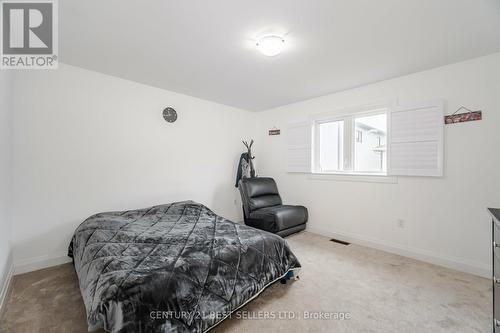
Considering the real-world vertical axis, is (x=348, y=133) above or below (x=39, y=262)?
above

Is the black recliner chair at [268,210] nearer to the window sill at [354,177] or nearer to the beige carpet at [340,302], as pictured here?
the window sill at [354,177]

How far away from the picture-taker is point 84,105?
2.72 m

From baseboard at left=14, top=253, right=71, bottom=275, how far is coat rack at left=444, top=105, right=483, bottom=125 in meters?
5.00

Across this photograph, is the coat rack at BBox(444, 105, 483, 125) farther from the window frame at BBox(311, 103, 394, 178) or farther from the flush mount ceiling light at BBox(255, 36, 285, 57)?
the flush mount ceiling light at BBox(255, 36, 285, 57)

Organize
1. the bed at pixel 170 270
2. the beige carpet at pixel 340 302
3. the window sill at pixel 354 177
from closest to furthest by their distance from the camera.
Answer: the bed at pixel 170 270 < the beige carpet at pixel 340 302 < the window sill at pixel 354 177

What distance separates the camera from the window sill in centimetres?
302

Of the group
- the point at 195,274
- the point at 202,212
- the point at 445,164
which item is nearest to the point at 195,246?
the point at 195,274

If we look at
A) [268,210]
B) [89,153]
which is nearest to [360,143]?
[268,210]

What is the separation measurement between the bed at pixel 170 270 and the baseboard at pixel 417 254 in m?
1.67

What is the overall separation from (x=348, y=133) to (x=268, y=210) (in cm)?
185

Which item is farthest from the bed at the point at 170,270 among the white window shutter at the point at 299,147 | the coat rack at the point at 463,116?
the coat rack at the point at 463,116

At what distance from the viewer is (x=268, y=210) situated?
348 centimetres

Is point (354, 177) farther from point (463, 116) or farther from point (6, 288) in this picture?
point (6, 288)

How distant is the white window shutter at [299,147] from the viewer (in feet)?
13.0
